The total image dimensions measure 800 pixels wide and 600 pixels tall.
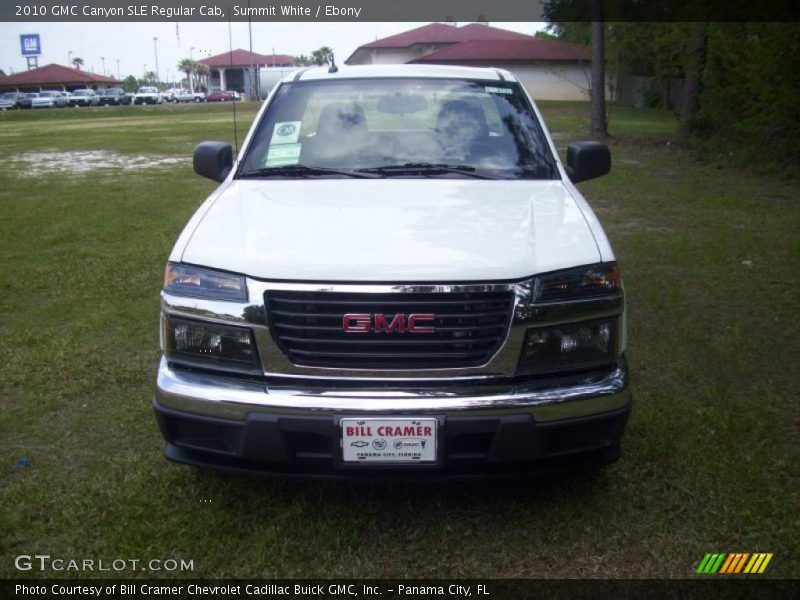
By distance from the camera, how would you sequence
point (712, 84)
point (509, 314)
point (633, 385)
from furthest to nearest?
point (712, 84)
point (633, 385)
point (509, 314)

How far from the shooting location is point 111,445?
386 cm

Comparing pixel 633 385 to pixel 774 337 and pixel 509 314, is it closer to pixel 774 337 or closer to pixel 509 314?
pixel 774 337

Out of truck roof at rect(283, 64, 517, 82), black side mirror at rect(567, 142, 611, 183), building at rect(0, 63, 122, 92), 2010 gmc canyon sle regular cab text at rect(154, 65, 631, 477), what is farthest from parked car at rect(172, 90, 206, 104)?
2010 gmc canyon sle regular cab text at rect(154, 65, 631, 477)

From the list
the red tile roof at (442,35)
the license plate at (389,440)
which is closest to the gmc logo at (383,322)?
the license plate at (389,440)

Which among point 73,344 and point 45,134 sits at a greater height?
point 45,134

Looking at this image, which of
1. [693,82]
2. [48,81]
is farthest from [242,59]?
[48,81]

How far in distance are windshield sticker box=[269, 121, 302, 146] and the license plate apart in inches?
75.8

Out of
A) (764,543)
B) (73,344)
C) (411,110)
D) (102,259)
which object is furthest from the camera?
(102,259)

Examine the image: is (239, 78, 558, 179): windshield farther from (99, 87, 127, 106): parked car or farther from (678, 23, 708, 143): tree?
(99, 87, 127, 106): parked car

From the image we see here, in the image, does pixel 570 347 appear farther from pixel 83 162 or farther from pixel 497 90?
pixel 83 162

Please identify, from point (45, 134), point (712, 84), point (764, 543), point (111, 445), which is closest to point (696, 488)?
point (764, 543)

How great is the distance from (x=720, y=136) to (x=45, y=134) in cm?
2102

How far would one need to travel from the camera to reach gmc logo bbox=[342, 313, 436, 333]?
9.18 feet

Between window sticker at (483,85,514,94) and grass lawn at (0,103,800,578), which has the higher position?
window sticker at (483,85,514,94)
